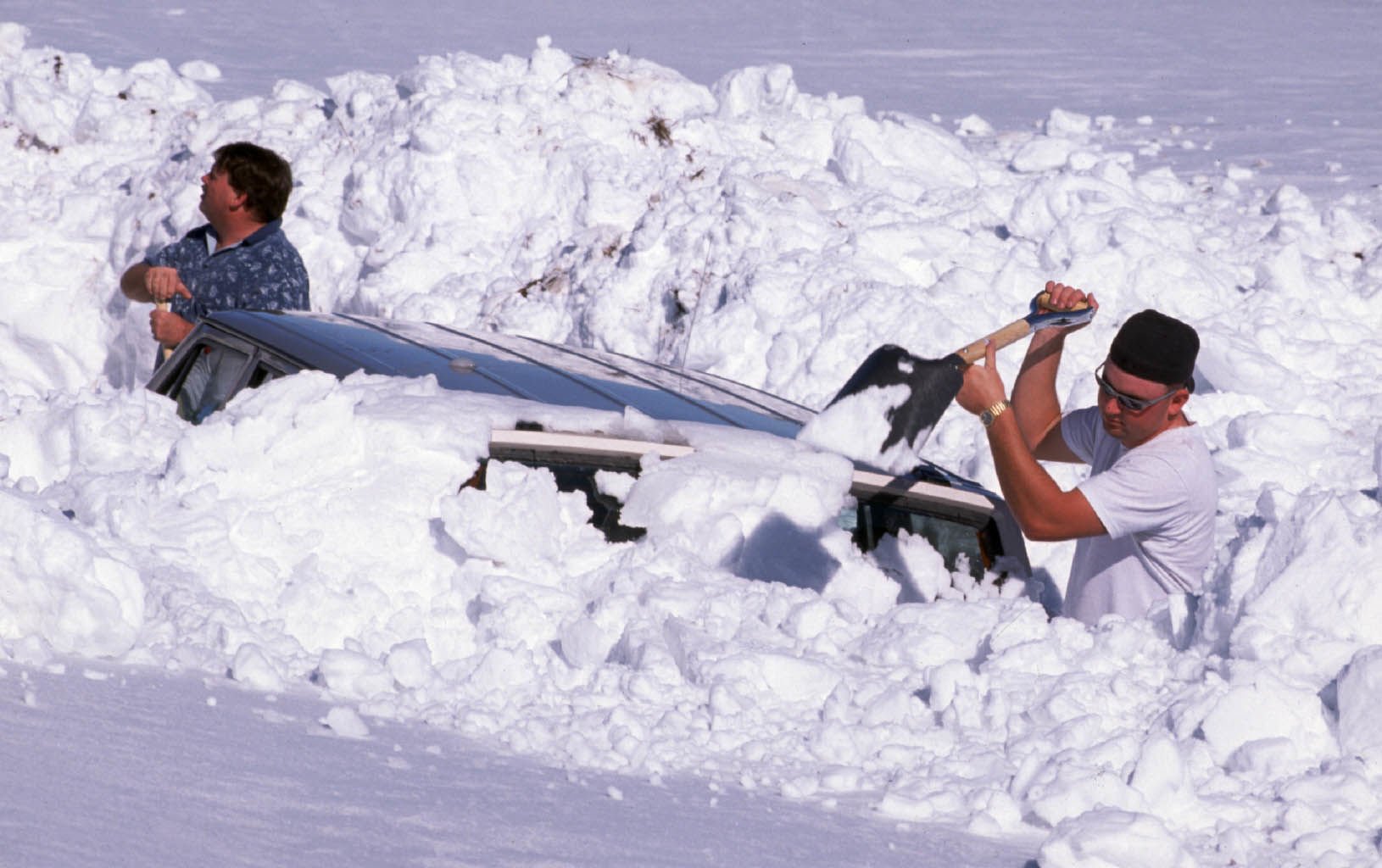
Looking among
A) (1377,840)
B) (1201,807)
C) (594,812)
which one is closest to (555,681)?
(594,812)

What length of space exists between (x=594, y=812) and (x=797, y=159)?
23.8 feet

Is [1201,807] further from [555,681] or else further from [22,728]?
[22,728]

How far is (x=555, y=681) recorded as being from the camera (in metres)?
3.81

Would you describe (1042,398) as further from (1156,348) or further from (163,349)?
(163,349)

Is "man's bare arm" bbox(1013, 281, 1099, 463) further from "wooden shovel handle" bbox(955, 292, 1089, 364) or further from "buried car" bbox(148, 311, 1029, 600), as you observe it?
"wooden shovel handle" bbox(955, 292, 1089, 364)

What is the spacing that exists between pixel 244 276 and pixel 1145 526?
3642 mm

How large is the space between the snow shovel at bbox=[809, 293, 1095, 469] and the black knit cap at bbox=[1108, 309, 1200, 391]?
319mm

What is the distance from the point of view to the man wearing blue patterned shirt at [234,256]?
21.3ft

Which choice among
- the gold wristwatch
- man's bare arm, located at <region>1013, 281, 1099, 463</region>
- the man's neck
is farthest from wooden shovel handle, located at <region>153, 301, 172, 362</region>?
the gold wristwatch

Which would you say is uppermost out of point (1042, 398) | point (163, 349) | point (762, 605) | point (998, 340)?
point (998, 340)

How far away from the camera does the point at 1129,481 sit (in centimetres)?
418

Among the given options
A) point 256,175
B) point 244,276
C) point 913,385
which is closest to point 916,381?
point 913,385

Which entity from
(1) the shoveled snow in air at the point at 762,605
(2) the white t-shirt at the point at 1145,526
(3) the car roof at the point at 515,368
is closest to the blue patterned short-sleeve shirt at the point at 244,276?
(3) the car roof at the point at 515,368

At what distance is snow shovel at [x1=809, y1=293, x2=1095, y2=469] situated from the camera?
4406mm
